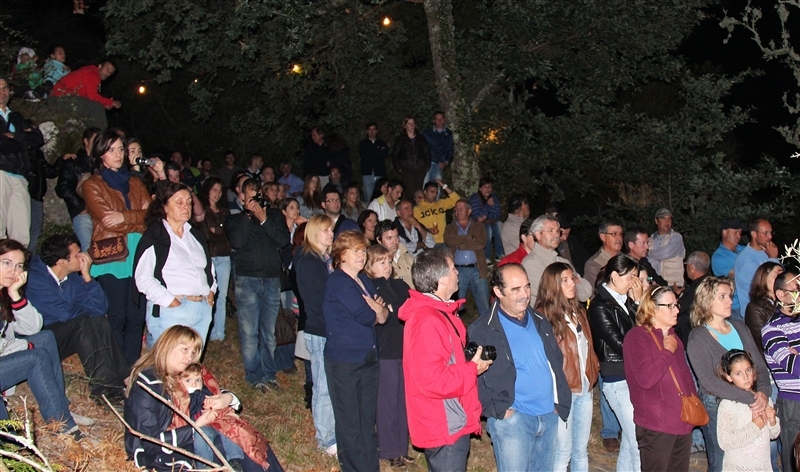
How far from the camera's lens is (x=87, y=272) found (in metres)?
6.22

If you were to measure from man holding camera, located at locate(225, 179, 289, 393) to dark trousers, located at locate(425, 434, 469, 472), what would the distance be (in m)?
3.34

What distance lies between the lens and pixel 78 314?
20.2 ft

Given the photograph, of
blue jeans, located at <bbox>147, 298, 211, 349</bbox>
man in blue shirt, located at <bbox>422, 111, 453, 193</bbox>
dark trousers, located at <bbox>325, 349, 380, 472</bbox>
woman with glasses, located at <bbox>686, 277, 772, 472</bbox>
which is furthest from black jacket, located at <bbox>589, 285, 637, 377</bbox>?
man in blue shirt, located at <bbox>422, 111, 453, 193</bbox>

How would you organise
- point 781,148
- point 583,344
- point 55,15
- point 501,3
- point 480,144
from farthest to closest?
1. point 55,15
2. point 781,148
3. point 480,144
4. point 501,3
5. point 583,344

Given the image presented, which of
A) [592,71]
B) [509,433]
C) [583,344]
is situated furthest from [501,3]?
[509,433]

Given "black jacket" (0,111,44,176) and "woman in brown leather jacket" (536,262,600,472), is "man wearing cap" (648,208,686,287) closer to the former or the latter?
"woman in brown leather jacket" (536,262,600,472)

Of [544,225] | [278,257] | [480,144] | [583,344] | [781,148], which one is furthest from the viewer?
[781,148]

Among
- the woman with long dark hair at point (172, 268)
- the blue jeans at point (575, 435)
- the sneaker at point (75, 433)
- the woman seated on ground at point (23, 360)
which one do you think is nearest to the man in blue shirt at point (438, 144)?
the woman with long dark hair at point (172, 268)

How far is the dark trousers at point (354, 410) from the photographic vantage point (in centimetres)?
598

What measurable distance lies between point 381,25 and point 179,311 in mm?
9589

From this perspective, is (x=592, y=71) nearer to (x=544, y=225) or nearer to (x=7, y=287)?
(x=544, y=225)

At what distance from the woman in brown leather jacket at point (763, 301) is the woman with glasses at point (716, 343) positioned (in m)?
0.63

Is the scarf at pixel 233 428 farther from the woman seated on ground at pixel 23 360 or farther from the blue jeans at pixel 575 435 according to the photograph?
the blue jeans at pixel 575 435

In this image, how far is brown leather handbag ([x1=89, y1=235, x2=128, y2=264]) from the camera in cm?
648
